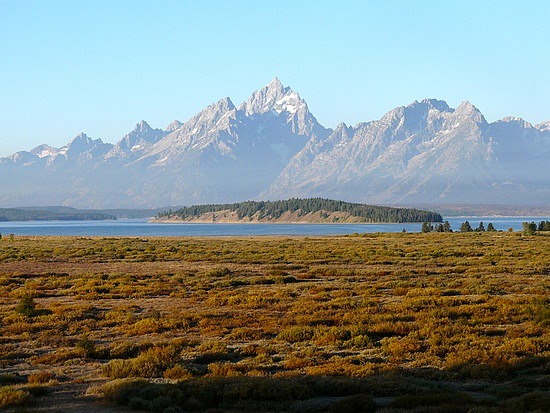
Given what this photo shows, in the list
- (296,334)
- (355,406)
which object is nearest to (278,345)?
(296,334)

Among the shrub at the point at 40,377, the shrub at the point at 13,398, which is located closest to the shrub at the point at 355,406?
the shrub at the point at 13,398

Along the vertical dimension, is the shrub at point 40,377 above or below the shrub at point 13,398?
below

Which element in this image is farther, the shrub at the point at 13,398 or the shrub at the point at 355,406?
the shrub at the point at 13,398

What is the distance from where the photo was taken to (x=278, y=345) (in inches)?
922

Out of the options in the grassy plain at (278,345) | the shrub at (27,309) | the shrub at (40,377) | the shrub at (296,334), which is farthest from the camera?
the shrub at (27,309)

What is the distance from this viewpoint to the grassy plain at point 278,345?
653 inches

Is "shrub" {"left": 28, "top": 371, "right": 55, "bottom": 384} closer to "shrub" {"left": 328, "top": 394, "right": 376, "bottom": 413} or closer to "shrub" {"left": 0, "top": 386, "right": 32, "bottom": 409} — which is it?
"shrub" {"left": 0, "top": 386, "right": 32, "bottom": 409}

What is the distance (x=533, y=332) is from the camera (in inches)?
982

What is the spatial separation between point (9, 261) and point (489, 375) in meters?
62.0

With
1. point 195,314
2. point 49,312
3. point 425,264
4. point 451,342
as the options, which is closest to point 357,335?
point 451,342

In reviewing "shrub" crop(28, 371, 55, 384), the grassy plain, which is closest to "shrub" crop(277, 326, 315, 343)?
the grassy plain

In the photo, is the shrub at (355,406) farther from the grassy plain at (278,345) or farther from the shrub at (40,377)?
the shrub at (40,377)

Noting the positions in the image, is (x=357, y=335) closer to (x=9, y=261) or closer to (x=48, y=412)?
(x=48, y=412)

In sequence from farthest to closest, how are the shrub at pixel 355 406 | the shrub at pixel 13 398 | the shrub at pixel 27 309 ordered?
the shrub at pixel 27 309 < the shrub at pixel 13 398 < the shrub at pixel 355 406
